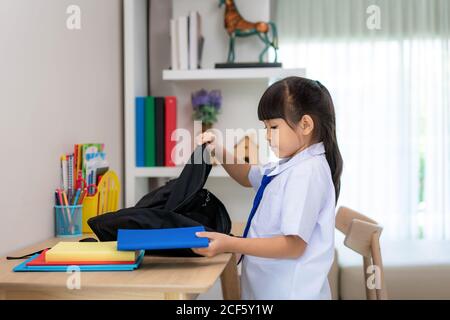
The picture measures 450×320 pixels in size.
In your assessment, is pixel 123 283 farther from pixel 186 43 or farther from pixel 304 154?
pixel 186 43

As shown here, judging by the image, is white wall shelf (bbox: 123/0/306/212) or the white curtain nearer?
white wall shelf (bbox: 123/0/306/212)

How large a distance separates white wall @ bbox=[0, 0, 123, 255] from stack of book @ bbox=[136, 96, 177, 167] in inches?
9.9

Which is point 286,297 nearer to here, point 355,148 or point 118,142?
point 118,142

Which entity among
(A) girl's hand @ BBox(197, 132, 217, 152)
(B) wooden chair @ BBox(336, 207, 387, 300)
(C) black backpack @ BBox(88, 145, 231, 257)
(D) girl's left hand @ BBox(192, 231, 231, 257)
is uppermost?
(A) girl's hand @ BBox(197, 132, 217, 152)

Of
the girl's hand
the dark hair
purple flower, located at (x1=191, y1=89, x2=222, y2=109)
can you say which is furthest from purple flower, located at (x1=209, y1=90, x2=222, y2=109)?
the dark hair

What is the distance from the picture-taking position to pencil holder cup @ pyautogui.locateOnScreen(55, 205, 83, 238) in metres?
1.69

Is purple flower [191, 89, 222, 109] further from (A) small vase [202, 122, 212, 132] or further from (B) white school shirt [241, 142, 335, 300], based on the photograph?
(B) white school shirt [241, 142, 335, 300]

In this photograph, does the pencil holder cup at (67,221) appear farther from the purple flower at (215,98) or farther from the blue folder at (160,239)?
the purple flower at (215,98)

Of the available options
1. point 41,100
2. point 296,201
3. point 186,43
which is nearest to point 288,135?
point 296,201

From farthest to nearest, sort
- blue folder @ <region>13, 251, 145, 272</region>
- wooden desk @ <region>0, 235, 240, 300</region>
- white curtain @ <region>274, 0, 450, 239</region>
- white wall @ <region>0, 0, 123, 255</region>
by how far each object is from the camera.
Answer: white curtain @ <region>274, 0, 450, 239</region> → white wall @ <region>0, 0, 123, 255</region> → blue folder @ <region>13, 251, 145, 272</region> → wooden desk @ <region>0, 235, 240, 300</region>

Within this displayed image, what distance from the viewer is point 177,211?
1.40 meters

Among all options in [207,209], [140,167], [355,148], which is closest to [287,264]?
[207,209]

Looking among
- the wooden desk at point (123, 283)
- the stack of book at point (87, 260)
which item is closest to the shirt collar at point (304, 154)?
the wooden desk at point (123, 283)
